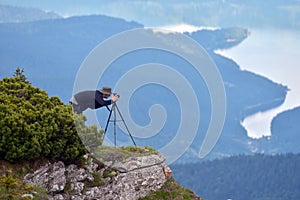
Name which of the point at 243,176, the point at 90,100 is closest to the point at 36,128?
the point at 90,100

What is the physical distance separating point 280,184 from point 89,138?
10797 centimetres

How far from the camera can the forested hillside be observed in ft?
397

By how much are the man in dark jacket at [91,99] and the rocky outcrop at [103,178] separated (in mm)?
1353

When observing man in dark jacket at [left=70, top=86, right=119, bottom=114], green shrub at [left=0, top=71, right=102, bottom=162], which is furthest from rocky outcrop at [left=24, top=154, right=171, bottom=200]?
man in dark jacket at [left=70, top=86, right=119, bottom=114]

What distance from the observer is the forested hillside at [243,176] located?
121125mm

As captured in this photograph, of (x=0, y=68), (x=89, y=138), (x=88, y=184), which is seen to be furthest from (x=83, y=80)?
(x=0, y=68)

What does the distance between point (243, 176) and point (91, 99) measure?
110552 millimetres

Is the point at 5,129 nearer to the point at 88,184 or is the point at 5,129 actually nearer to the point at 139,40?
the point at 88,184

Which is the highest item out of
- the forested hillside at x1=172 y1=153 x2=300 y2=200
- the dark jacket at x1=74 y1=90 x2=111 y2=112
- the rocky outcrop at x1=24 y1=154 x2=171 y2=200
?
the forested hillside at x1=172 y1=153 x2=300 y2=200

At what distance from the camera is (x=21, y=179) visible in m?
17.1

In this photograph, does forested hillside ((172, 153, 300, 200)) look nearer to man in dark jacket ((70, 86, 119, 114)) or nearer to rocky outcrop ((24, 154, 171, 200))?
rocky outcrop ((24, 154, 171, 200))

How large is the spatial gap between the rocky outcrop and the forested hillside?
100 m

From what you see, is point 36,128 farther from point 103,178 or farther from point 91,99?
point 103,178

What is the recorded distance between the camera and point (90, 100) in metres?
18.9
